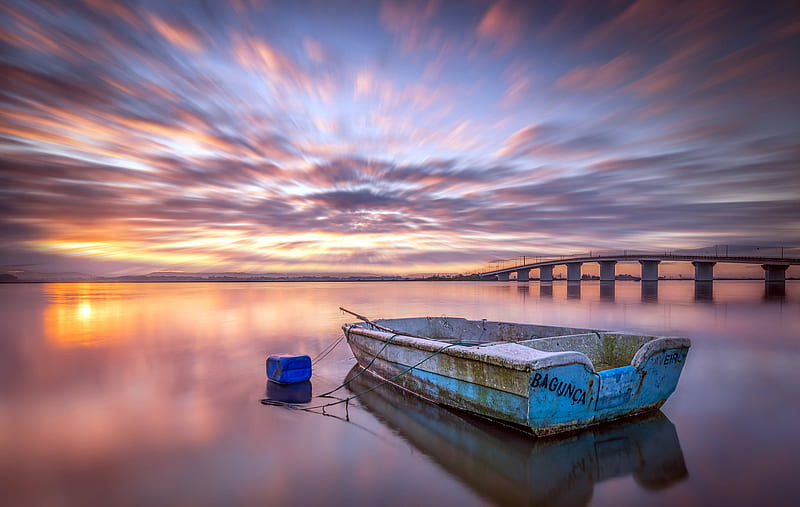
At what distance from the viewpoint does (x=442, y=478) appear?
202 inches

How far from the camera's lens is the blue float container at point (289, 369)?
9.37m

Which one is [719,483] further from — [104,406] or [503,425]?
[104,406]

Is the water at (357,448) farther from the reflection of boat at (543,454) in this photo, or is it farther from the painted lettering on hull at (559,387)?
the painted lettering on hull at (559,387)

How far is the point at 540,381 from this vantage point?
549cm

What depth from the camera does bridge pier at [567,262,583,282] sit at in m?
91.4

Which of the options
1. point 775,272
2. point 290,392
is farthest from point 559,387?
point 775,272

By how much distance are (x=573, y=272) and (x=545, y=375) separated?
9441 cm

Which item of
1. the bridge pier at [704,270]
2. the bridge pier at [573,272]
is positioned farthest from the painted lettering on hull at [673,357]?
the bridge pier at [704,270]

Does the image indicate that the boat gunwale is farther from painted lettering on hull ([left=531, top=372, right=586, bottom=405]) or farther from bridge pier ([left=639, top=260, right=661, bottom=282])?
bridge pier ([left=639, top=260, right=661, bottom=282])

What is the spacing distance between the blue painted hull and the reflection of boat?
8.2 inches

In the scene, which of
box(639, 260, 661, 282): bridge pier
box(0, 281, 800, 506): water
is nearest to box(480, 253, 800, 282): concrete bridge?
box(639, 260, 661, 282): bridge pier

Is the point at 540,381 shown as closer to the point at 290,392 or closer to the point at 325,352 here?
the point at 290,392

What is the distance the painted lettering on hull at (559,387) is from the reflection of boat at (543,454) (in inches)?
23.6

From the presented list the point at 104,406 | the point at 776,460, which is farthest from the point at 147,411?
the point at 776,460
